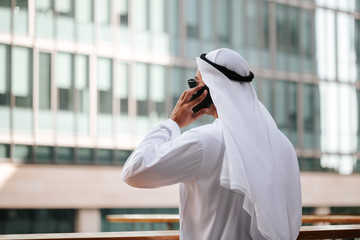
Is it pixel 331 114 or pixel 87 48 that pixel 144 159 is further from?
pixel 331 114

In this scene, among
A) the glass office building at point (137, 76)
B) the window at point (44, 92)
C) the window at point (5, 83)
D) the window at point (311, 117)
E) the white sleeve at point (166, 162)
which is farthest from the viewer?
the window at point (311, 117)

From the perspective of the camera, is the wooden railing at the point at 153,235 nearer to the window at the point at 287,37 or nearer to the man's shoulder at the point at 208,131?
the man's shoulder at the point at 208,131

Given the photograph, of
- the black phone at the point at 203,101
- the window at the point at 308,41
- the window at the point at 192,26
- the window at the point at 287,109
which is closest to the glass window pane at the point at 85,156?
the window at the point at 192,26

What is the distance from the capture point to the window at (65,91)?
2508cm

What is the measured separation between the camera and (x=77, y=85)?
83.6 ft

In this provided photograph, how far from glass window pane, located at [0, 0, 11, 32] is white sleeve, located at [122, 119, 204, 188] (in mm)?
22578

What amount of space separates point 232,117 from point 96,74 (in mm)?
23498

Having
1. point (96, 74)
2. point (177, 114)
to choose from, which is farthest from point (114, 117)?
point (177, 114)

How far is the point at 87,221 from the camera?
83.5ft

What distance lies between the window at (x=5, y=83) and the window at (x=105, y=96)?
3.59 metres

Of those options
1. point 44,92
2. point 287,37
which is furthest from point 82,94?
point 287,37

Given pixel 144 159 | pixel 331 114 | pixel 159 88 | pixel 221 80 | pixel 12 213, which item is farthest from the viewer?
pixel 331 114

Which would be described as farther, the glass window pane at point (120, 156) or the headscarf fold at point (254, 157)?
the glass window pane at point (120, 156)

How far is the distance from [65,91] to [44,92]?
820mm
